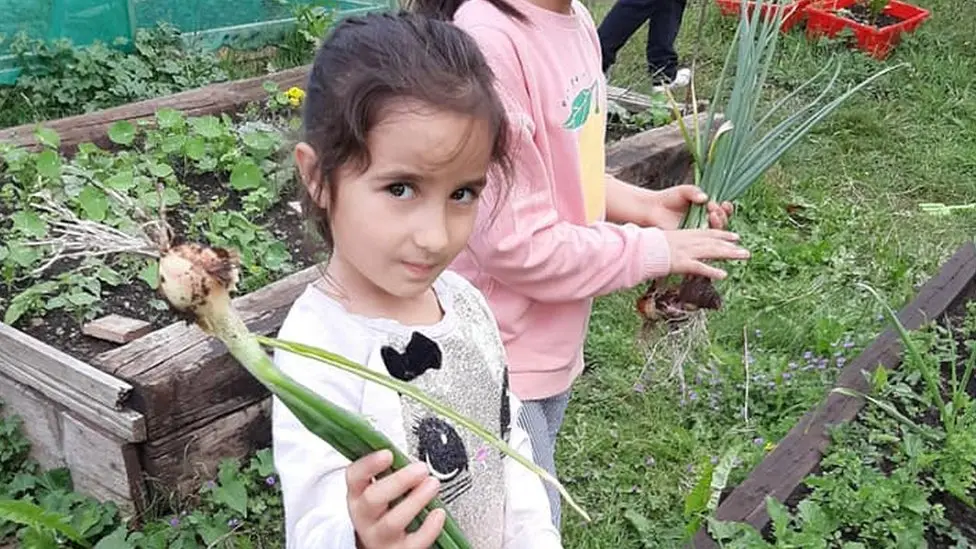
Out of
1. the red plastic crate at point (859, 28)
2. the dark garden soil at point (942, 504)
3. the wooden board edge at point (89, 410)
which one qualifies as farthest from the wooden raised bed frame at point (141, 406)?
the red plastic crate at point (859, 28)

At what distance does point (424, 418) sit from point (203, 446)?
118cm

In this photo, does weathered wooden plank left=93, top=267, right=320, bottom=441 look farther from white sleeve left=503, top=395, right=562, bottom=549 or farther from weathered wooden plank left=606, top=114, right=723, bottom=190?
weathered wooden plank left=606, top=114, right=723, bottom=190

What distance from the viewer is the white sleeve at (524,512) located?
129cm

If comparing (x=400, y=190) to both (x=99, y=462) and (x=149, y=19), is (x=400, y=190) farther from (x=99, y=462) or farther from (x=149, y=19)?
(x=149, y=19)

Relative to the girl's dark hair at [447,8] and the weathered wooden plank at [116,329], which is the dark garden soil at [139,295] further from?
the girl's dark hair at [447,8]

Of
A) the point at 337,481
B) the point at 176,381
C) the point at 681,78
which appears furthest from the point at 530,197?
the point at 681,78

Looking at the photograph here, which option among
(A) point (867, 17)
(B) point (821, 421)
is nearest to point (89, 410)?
(B) point (821, 421)

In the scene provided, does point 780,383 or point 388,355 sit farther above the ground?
point 388,355

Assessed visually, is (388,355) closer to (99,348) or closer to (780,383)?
(99,348)

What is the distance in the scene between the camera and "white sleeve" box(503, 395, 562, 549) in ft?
4.22

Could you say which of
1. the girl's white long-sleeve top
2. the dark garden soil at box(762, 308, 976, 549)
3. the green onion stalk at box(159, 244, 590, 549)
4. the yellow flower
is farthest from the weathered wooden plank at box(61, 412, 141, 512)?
the yellow flower

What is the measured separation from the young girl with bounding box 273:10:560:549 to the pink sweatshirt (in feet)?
0.72

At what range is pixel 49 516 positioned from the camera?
2.04 metres

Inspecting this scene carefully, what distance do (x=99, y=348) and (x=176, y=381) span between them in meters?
0.29
